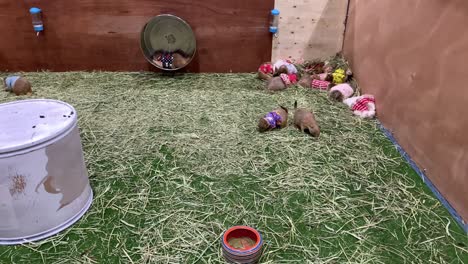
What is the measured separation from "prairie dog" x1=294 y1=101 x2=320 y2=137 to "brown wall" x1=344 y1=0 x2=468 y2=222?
2.03 feet

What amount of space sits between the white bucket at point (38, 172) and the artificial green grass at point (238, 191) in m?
0.09

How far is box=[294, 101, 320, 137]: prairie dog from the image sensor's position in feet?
9.56

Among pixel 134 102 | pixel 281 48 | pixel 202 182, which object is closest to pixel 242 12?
pixel 281 48

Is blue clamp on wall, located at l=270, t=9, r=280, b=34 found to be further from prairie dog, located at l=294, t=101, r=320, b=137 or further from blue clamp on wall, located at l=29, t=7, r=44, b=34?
blue clamp on wall, located at l=29, t=7, r=44, b=34

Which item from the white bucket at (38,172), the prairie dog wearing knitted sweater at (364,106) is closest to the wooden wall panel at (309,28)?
the prairie dog wearing knitted sweater at (364,106)

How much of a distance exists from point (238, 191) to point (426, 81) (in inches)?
56.3

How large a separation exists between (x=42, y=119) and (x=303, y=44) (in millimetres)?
3048

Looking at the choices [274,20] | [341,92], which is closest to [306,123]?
[341,92]

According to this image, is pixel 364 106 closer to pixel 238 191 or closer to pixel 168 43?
pixel 238 191

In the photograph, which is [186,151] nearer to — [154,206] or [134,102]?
[154,206]

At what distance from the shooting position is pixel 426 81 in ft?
8.14

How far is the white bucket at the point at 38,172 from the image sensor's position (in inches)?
68.4

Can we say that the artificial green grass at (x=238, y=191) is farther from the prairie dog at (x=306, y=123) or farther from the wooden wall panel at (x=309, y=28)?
the wooden wall panel at (x=309, y=28)

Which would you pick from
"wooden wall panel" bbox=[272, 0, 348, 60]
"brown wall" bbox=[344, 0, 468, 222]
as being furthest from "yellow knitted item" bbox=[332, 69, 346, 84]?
"wooden wall panel" bbox=[272, 0, 348, 60]
